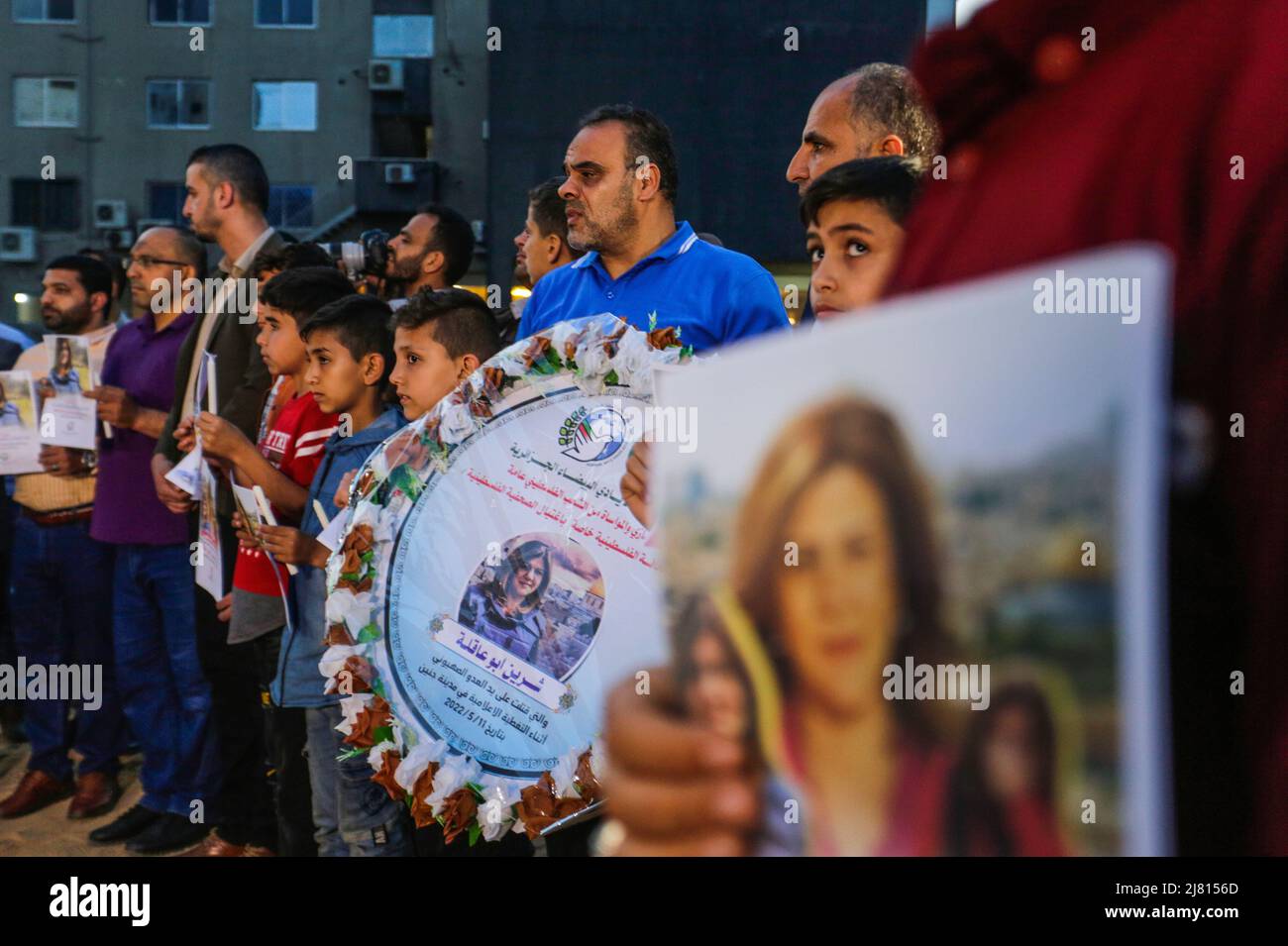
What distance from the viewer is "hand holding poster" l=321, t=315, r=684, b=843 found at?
269 cm

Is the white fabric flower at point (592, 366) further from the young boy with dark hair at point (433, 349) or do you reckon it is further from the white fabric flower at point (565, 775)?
the young boy with dark hair at point (433, 349)

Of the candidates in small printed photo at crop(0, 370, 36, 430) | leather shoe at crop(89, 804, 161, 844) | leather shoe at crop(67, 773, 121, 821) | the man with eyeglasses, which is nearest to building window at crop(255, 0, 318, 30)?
small printed photo at crop(0, 370, 36, 430)

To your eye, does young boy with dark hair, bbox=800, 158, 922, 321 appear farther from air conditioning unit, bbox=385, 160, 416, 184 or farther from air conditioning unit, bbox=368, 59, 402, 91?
air conditioning unit, bbox=368, 59, 402, 91

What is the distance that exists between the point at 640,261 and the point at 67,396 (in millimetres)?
2960

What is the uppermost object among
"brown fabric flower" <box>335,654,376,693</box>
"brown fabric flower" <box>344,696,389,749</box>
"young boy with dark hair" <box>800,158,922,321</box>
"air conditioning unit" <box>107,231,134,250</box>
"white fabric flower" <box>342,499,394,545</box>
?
"air conditioning unit" <box>107,231,134,250</box>

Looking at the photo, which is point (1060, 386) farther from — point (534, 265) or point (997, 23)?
point (534, 265)

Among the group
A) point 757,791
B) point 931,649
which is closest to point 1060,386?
point 931,649

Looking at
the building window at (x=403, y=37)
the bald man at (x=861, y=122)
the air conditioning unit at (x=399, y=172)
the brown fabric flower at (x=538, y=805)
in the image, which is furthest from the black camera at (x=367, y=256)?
the building window at (x=403, y=37)

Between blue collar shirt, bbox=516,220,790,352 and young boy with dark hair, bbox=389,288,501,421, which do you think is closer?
blue collar shirt, bbox=516,220,790,352

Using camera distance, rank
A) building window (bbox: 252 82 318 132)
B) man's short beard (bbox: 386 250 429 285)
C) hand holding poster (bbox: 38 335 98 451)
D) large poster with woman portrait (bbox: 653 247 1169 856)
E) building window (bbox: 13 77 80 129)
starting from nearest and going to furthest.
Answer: large poster with woman portrait (bbox: 653 247 1169 856) < man's short beard (bbox: 386 250 429 285) < hand holding poster (bbox: 38 335 98 451) < building window (bbox: 252 82 318 132) < building window (bbox: 13 77 80 129)

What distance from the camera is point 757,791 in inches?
32.2

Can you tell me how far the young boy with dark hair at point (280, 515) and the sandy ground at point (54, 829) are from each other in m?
1.11

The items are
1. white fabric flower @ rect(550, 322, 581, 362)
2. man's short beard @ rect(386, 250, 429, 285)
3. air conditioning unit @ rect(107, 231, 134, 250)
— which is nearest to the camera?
white fabric flower @ rect(550, 322, 581, 362)

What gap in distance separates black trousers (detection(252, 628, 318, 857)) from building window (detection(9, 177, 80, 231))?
2742 cm
